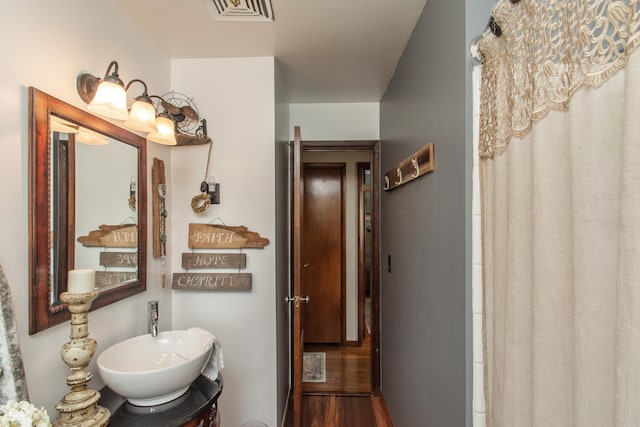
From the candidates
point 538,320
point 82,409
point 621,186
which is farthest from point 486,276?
point 82,409

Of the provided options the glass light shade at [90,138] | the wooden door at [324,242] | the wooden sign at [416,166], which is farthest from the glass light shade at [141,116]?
the wooden door at [324,242]

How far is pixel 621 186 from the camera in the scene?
0.48 meters

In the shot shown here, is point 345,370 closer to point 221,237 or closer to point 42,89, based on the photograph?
point 221,237

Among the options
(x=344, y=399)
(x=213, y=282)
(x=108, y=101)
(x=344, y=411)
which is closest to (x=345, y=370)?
(x=344, y=399)

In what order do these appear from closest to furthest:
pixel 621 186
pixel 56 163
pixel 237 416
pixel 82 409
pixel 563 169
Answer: pixel 621 186, pixel 563 169, pixel 82 409, pixel 56 163, pixel 237 416

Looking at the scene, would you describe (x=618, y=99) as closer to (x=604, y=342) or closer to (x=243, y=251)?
(x=604, y=342)

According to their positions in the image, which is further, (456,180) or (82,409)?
(456,180)

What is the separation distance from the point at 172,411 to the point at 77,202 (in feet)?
2.84

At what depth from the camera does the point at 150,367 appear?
134 centimetres

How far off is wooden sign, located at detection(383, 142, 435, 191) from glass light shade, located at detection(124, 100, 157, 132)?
1.22 meters

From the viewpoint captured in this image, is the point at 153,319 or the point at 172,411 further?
the point at 153,319

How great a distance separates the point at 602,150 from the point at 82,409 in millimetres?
1482

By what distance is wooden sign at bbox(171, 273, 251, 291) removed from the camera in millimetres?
1847

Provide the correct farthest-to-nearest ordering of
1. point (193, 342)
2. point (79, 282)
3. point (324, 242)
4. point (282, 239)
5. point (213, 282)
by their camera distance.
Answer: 1. point (324, 242)
2. point (282, 239)
3. point (213, 282)
4. point (193, 342)
5. point (79, 282)
